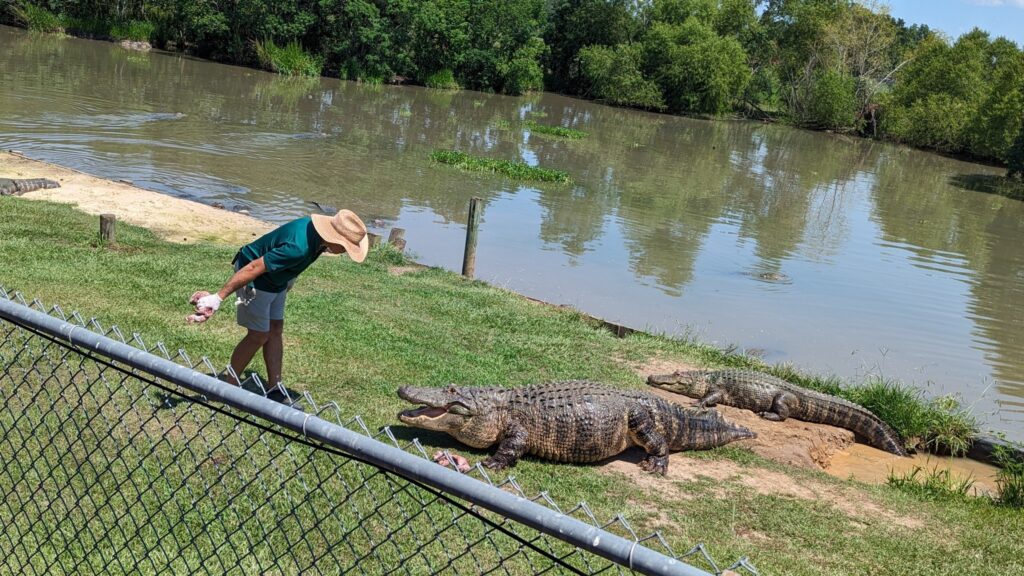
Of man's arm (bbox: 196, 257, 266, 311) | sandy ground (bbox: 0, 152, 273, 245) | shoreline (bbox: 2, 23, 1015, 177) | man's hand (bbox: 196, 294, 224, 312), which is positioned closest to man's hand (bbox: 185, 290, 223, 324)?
man's hand (bbox: 196, 294, 224, 312)

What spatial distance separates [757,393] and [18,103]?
2422 cm

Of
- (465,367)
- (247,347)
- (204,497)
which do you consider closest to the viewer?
(204,497)

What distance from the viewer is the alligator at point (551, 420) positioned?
5.99m

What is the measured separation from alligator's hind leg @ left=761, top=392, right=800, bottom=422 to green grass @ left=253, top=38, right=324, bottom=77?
42310 millimetres

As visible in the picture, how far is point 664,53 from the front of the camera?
58.0 metres

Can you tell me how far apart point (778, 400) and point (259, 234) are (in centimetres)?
840

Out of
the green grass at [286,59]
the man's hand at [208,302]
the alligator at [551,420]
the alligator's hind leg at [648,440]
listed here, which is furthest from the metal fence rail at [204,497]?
the green grass at [286,59]

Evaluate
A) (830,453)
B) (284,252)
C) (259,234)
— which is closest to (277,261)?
(284,252)

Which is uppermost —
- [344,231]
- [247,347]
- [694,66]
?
[694,66]

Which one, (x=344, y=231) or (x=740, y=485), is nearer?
(x=344, y=231)

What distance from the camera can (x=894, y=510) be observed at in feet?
20.0

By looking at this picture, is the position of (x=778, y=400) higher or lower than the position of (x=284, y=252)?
lower

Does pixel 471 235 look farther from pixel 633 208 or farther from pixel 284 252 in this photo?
pixel 633 208

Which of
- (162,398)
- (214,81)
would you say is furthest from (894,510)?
(214,81)
